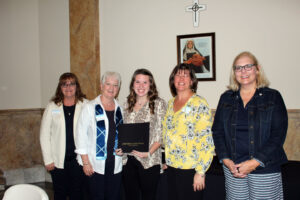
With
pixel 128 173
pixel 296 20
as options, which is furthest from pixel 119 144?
pixel 296 20

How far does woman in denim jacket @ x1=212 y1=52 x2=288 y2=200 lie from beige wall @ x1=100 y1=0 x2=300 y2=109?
163 centimetres

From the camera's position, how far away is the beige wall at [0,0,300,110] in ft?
10.9

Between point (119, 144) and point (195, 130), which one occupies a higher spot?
point (195, 130)

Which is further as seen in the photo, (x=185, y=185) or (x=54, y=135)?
(x=54, y=135)

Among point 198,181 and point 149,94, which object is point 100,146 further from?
point 198,181

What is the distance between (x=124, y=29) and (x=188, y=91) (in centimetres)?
239

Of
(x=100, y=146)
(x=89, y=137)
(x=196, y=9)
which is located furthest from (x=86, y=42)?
(x=100, y=146)

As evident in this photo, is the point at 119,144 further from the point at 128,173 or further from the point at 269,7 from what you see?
the point at 269,7

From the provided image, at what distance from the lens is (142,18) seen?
13.5 ft

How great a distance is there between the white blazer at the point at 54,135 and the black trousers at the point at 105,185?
0.54 m

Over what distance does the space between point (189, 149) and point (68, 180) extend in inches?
61.6

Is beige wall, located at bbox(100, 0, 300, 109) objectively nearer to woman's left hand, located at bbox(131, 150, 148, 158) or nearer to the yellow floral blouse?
the yellow floral blouse

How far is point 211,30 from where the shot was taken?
12.0ft

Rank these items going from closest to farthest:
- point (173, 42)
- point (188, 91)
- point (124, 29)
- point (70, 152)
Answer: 1. point (188, 91)
2. point (70, 152)
3. point (173, 42)
4. point (124, 29)
